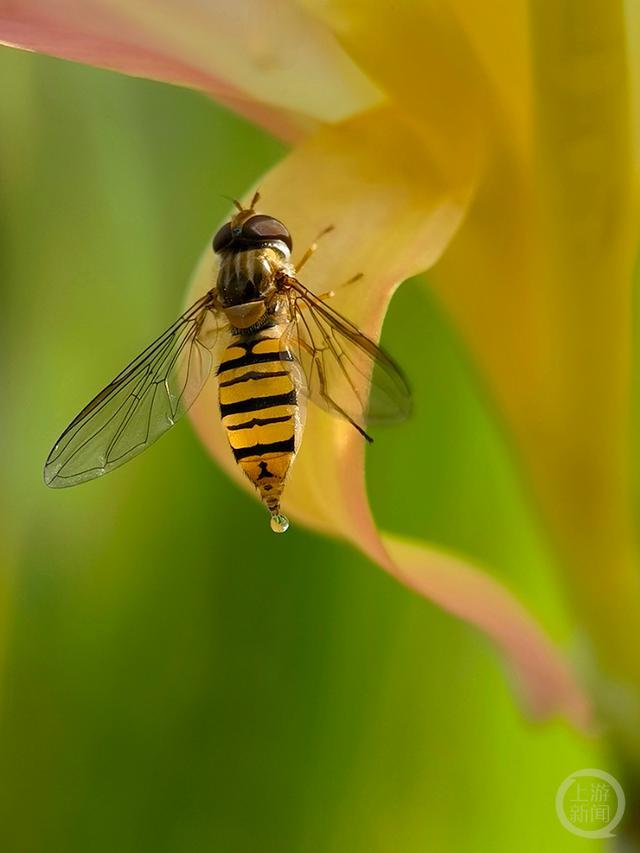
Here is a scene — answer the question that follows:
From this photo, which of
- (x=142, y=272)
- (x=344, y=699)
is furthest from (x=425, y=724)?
(x=142, y=272)

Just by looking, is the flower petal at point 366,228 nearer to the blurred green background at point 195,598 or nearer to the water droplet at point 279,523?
the water droplet at point 279,523

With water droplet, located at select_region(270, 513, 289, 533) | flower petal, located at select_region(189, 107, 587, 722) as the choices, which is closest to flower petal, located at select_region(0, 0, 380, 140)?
flower petal, located at select_region(189, 107, 587, 722)

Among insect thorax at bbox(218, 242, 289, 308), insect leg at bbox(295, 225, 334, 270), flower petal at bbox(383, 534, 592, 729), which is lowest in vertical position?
flower petal at bbox(383, 534, 592, 729)

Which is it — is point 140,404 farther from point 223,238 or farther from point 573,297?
point 573,297

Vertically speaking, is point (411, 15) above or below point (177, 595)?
above

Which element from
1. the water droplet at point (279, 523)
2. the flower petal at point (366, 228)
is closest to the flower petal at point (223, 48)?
the flower petal at point (366, 228)

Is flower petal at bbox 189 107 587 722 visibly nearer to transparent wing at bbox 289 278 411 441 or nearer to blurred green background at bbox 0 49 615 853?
transparent wing at bbox 289 278 411 441

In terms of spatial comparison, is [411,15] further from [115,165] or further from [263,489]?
[115,165]
